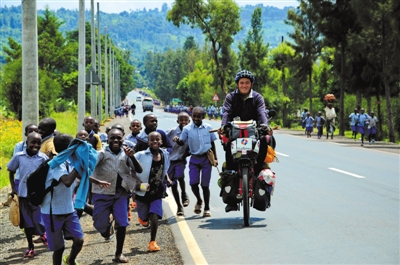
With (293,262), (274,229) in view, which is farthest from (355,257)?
(274,229)

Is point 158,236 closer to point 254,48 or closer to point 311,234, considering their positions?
point 311,234

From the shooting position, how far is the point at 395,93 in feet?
137

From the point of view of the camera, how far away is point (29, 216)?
327 inches

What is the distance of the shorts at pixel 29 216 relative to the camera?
827 centimetres

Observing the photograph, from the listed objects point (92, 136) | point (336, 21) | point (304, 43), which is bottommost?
point (92, 136)

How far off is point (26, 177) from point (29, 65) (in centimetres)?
571

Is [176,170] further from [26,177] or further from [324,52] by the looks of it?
[324,52]

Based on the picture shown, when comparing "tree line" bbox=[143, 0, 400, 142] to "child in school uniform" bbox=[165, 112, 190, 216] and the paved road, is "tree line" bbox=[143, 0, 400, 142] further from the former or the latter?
"child in school uniform" bbox=[165, 112, 190, 216]

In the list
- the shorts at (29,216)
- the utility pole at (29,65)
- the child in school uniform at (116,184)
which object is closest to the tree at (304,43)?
the utility pole at (29,65)

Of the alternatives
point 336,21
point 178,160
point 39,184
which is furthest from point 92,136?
point 336,21

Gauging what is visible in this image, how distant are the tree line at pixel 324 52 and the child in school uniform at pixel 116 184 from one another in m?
23.2

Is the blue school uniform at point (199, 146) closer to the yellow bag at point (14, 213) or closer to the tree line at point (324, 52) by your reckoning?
the yellow bag at point (14, 213)

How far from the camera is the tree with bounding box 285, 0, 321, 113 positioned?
186ft

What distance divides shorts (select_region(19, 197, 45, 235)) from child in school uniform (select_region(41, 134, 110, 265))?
167 cm
